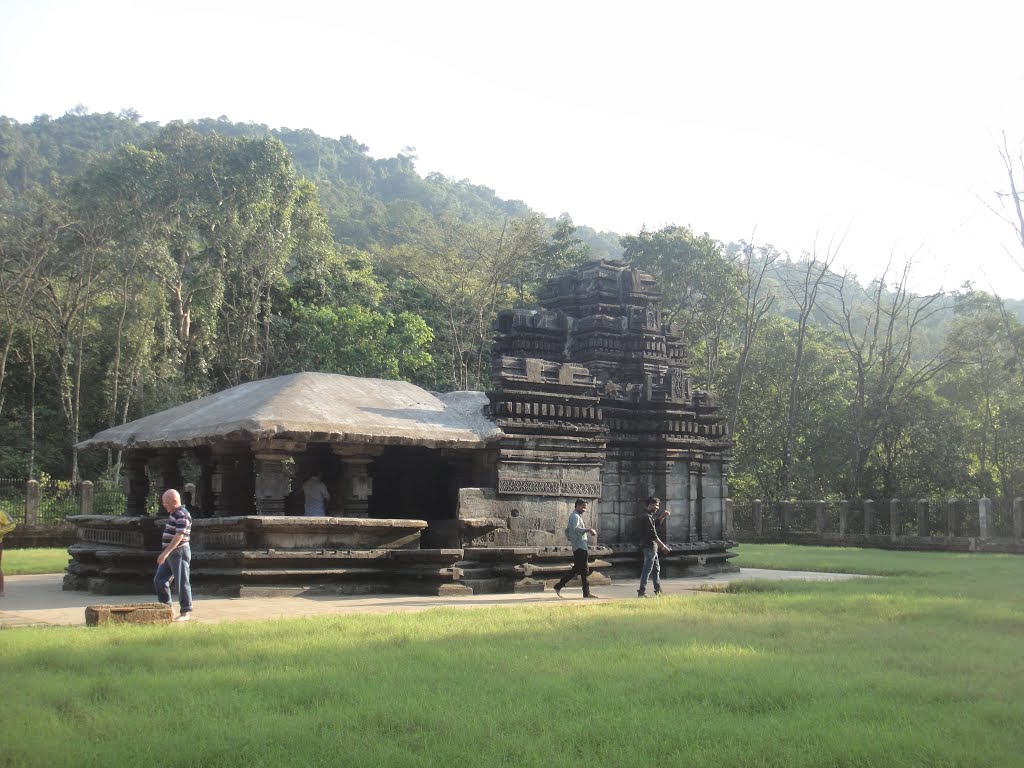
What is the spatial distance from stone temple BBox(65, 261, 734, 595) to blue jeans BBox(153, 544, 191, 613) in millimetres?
2125

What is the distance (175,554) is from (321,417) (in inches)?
133

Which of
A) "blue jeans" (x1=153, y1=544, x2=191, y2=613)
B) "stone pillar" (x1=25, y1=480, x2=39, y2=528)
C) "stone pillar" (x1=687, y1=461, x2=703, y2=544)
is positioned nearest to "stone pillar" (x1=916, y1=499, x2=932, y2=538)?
"stone pillar" (x1=687, y1=461, x2=703, y2=544)

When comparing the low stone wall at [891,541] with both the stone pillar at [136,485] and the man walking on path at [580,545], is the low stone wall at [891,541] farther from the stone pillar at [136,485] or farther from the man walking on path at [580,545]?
the stone pillar at [136,485]

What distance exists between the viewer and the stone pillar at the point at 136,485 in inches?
641

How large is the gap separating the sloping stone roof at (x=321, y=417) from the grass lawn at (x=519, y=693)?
359cm

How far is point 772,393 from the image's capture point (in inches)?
1500

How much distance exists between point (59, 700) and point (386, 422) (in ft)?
26.4

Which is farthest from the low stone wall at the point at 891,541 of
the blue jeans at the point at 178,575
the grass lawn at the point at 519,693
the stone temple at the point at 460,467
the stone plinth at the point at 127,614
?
the stone plinth at the point at 127,614

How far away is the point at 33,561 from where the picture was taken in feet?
61.5

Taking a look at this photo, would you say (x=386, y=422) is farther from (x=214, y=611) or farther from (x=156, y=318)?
(x=156, y=318)

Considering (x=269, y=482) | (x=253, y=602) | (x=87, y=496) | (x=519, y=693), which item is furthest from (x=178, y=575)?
(x=87, y=496)

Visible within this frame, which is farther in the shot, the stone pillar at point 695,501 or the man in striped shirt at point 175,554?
the stone pillar at point 695,501

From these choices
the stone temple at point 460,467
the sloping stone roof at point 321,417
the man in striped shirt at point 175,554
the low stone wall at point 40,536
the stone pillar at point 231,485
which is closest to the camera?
the man in striped shirt at point 175,554

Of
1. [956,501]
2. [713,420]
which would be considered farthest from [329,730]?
[956,501]
